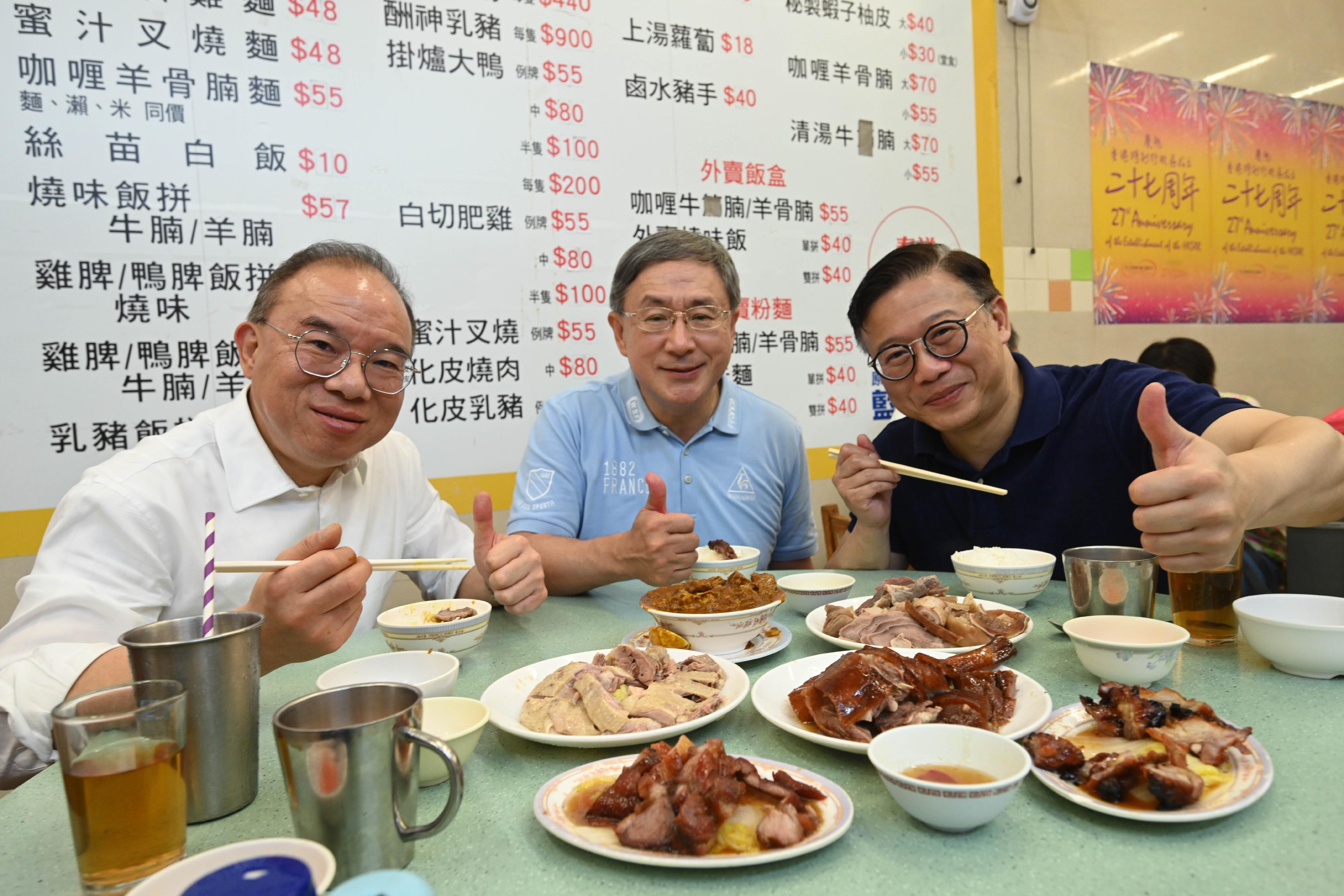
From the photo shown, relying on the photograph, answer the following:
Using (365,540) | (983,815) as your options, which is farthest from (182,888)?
A: (365,540)

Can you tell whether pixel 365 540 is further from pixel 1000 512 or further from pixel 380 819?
pixel 1000 512

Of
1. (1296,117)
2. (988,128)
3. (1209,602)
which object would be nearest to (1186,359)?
(988,128)

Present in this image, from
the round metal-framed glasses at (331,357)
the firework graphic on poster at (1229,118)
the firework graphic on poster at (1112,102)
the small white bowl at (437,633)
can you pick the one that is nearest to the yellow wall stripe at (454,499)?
the round metal-framed glasses at (331,357)

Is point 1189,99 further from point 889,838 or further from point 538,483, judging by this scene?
point 889,838

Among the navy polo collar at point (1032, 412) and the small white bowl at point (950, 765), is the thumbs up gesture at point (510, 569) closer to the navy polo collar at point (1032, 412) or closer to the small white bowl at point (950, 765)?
the small white bowl at point (950, 765)

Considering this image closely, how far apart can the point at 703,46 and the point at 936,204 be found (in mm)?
1541

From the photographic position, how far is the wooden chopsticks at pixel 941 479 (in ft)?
7.25

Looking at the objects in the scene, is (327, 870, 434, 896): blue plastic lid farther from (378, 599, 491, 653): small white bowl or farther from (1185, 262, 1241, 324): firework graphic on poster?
(1185, 262, 1241, 324): firework graphic on poster

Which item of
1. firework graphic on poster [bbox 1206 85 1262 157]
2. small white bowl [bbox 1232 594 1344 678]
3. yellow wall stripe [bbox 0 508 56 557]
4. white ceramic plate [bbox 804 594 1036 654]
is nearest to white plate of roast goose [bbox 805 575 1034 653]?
white ceramic plate [bbox 804 594 1036 654]

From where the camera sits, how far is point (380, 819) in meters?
0.86

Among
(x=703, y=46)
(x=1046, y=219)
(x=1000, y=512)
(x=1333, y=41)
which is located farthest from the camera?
(x=1333, y=41)

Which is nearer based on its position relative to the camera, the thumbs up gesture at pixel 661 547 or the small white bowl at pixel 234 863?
the small white bowl at pixel 234 863

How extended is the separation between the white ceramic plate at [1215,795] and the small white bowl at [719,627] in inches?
24.6

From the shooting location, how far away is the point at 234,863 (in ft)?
2.41
